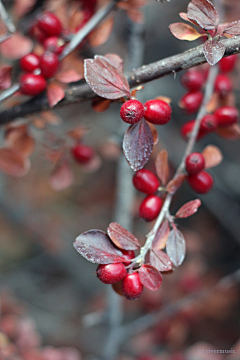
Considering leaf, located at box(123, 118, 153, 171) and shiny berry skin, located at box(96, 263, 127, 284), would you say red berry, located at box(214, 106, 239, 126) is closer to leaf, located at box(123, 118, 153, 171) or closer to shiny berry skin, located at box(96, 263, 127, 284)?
leaf, located at box(123, 118, 153, 171)

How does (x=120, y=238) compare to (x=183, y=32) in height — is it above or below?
below

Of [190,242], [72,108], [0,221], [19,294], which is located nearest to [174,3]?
[72,108]

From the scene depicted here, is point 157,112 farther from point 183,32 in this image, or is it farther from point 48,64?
point 48,64

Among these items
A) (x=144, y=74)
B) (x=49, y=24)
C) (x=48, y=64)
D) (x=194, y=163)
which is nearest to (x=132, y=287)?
(x=194, y=163)

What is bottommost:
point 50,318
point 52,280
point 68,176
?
point 50,318

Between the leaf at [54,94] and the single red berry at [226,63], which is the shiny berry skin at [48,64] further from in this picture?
the single red berry at [226,63]

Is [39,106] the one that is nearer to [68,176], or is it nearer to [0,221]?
[68,176]

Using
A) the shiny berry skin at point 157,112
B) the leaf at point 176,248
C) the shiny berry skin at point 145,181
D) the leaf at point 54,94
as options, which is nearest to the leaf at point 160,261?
the leaf at point 176,248
